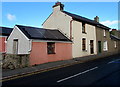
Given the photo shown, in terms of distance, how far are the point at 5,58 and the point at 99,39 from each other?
57.2 ft

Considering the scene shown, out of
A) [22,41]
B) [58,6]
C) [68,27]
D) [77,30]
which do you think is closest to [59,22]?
[68,27]

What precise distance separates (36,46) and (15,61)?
8.73 ft

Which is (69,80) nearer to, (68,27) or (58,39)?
(58,39)

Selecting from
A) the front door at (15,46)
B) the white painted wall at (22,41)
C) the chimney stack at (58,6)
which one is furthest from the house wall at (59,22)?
the front door at (15,46)

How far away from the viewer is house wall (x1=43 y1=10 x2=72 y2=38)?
679 inches

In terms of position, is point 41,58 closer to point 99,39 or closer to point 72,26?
point 72,26

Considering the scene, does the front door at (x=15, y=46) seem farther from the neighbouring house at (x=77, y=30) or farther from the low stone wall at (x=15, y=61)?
the neighbouring house at (x=77, y=30)

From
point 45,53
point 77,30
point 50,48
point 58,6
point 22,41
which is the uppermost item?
point 58,6

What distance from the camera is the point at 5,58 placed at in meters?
10.8

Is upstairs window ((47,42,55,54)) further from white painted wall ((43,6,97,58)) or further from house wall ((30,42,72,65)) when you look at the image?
white painted wall ((43,6,97,58))

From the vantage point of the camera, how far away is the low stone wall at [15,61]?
10227mm

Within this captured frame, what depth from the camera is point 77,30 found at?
1766 centimetres

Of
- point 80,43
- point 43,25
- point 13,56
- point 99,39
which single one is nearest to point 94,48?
point 99,39

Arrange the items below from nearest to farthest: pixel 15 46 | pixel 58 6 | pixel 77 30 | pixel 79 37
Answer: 1. pixel 15 46
2. pixel 77 30
3. pixel 79 37
4. pixel 58 6
